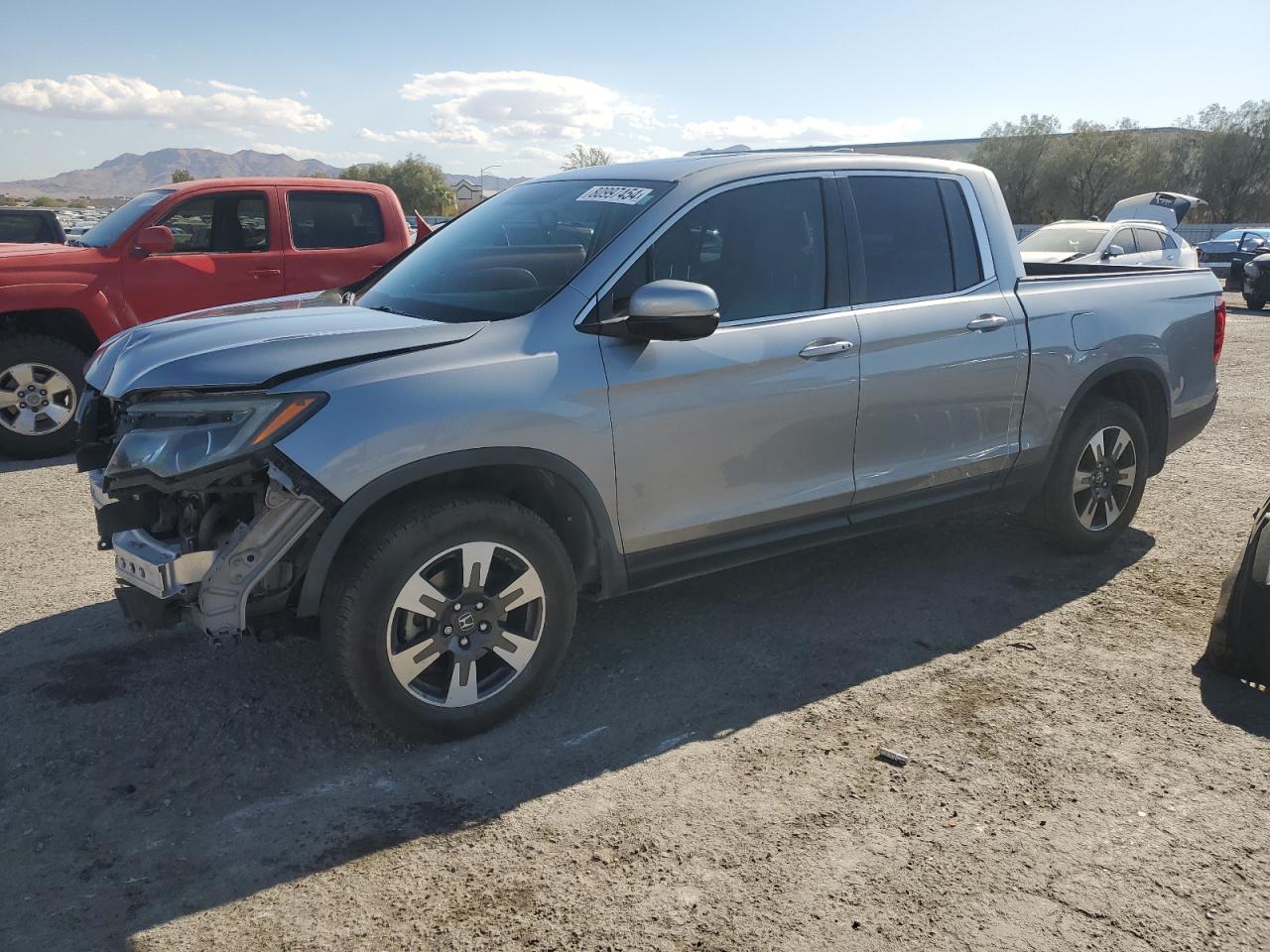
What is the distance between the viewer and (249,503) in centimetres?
320

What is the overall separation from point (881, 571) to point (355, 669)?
9.27 ft

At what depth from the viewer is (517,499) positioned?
142 inches

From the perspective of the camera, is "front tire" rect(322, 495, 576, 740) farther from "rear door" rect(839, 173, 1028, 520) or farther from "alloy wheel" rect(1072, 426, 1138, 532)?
"alloy wheel" rect(1072, 426, 1138, 532)

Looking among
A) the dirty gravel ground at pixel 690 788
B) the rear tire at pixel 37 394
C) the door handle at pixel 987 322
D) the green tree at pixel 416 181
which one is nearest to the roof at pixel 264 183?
the rear tire at pixel 37 394

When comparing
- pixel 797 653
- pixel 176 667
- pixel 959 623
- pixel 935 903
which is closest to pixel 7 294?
pixel 176 667

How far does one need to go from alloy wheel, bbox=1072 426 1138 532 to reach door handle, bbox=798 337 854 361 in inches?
64.9

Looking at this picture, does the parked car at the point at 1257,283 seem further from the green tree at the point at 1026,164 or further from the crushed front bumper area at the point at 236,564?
the green tree at the point at 1026,164

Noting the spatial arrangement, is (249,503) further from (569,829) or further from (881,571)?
(881,571)

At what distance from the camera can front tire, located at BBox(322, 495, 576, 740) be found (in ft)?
10.2

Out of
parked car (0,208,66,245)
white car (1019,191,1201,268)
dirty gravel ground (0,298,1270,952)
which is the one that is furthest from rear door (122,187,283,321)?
white car (1019,191,1201,268)

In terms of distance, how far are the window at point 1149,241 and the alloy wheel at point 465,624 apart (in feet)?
47.1

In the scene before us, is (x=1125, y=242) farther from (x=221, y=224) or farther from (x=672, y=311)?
(x=672, y=311)

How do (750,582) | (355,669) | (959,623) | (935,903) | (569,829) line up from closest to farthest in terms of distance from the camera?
1. (935,903)
2. (569,829)
3. (355,669)
4. (959,623)
5. (750,582)

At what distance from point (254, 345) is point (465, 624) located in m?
1.12
